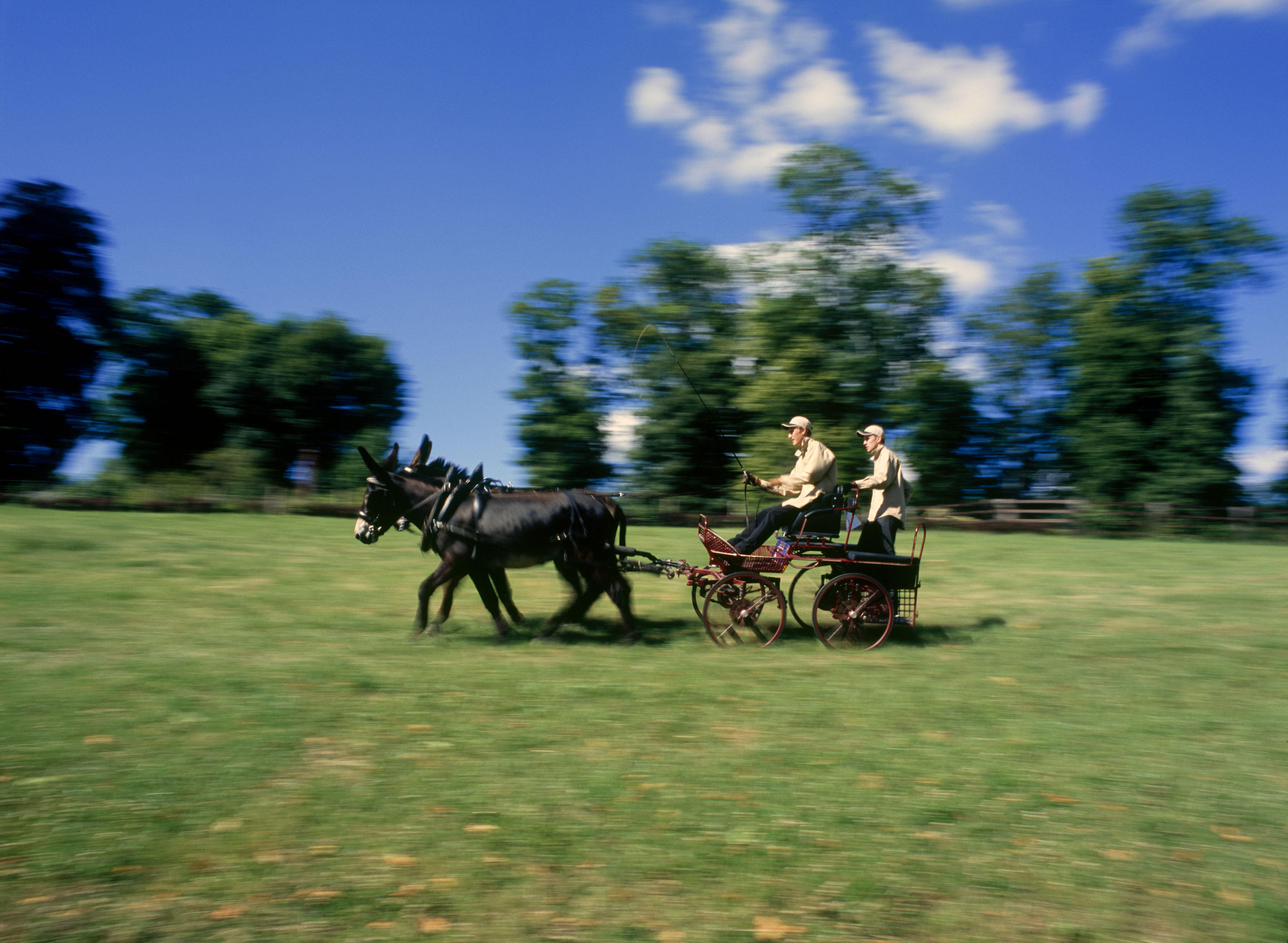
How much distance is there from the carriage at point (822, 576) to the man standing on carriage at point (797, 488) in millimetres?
100

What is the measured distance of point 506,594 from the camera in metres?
10.8

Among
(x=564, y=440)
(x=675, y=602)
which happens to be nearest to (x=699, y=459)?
(x=564, y=440)

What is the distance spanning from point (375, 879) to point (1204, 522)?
33.9 m

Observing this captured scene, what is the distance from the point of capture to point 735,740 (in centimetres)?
639

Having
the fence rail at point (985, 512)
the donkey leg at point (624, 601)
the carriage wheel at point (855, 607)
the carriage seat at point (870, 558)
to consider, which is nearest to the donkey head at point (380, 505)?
the donkey leg at point (624, 601)

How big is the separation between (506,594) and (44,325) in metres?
37.8

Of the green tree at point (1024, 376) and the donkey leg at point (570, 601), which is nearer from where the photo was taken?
the donkey leg at point (570, 601)

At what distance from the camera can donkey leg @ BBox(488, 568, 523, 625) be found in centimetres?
1075

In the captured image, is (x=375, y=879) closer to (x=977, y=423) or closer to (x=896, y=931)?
(x=896, y=931)

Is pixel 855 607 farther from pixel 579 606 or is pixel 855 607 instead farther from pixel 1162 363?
pixel 1162 363

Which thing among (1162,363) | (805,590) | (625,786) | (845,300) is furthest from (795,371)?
(625,786)

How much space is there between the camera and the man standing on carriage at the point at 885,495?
33.0 ft

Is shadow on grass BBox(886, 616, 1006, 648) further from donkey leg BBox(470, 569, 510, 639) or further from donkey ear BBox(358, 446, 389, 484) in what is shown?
donkey ear BBox(358, 446, 389, 484)

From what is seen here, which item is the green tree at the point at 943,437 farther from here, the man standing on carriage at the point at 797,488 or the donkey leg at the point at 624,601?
the donkey leg at the point at 624,601
